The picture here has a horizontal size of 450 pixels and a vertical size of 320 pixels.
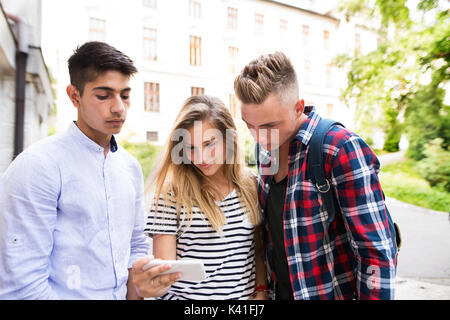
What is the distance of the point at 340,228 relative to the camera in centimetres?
75

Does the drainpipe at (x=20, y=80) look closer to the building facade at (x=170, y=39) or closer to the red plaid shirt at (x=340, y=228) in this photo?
the building facade at (x=170, y=39)

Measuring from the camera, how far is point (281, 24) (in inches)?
92.9

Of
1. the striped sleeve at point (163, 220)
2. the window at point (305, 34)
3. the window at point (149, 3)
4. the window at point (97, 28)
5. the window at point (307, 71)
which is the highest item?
the window at point (149, 3)

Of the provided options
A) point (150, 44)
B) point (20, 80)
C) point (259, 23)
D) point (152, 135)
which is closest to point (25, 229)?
point (20, 80)

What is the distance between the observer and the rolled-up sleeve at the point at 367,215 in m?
0.64

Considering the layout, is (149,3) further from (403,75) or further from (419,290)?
(419,290)

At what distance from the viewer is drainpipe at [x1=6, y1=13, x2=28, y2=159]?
1540 millimetres

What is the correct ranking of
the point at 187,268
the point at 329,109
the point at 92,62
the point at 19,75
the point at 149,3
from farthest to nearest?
the point at 329,109, the point at 149,3, the point at 19,75, the point at 92,62, the point at 187,268

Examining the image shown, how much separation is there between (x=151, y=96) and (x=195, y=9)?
848 mm

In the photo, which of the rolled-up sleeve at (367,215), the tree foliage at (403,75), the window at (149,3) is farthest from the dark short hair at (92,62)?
the tree foliage at (403,75)

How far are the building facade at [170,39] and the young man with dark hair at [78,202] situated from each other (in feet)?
3.78

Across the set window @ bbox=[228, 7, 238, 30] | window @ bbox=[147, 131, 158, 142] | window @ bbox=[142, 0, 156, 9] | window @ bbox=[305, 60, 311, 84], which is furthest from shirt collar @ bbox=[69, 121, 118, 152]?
window @ bbox=[305, 60, 311, 84]

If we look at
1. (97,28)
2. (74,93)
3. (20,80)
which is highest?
(97,28)

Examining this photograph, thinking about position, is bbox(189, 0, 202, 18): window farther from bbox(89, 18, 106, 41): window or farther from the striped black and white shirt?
the striped black and white shirt
